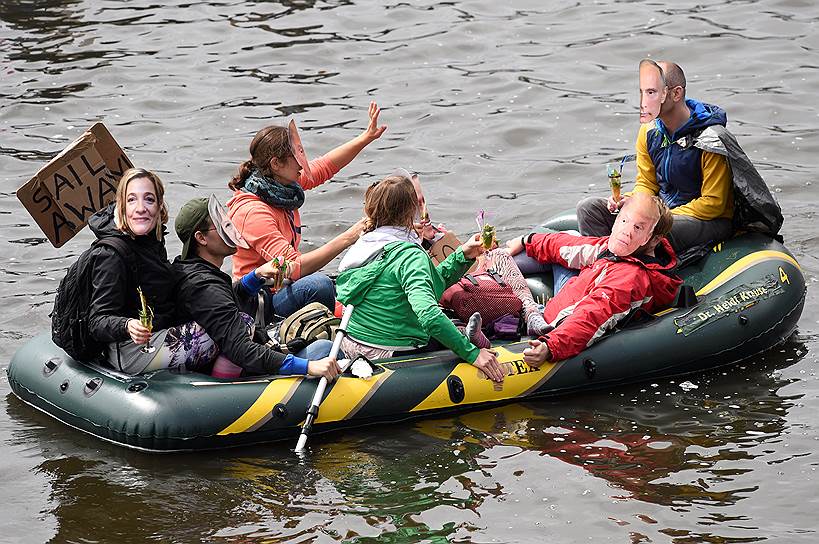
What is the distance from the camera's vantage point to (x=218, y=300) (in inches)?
265

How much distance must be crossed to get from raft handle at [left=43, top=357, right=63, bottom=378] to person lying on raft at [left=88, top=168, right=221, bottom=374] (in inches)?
15.6

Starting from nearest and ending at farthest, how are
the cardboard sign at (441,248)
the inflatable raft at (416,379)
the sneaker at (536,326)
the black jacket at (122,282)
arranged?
the black jacket at (122,282) < the inflatable raft at (416,379) < the sneaker at (536,326) < the cardboard sign at (441,248)

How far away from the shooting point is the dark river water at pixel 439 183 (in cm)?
623

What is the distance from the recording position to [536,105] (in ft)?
43.3

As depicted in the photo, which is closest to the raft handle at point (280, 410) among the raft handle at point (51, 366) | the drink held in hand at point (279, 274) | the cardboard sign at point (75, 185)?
the drink held in hand at point (279, 274)

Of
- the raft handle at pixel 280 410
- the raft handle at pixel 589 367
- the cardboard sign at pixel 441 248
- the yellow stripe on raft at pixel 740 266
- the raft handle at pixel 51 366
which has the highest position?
the cardboard sign at pixel 441 248

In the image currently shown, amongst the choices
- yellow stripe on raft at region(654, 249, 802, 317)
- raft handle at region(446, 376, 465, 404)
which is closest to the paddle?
raft handle at region(446, 376, 465, 404)

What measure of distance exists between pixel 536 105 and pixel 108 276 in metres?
7.48

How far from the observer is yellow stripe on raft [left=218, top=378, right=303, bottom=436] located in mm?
6723

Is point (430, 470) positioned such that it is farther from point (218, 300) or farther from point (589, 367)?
point (218, 300)

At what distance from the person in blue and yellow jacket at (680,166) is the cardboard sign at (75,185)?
9.57 feet

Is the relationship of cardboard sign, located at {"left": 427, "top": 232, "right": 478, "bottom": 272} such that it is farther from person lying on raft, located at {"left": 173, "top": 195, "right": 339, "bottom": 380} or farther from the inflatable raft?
person lying on raft, located at {"left": 173, "top": 195, "right": 339, "bottom": 380}

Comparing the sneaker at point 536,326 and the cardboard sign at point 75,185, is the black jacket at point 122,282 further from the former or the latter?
the sneaker at point 536,326

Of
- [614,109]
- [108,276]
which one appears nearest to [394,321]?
[108,276]
